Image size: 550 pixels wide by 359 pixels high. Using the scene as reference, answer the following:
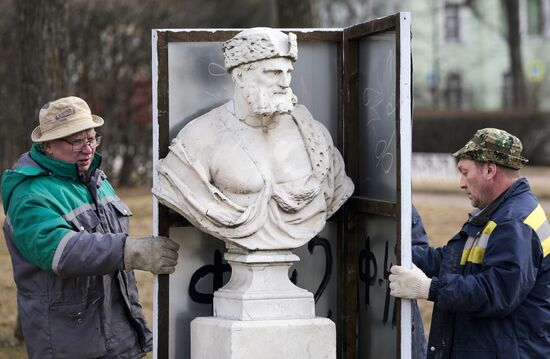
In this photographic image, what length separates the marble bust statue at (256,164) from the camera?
6.11 metres

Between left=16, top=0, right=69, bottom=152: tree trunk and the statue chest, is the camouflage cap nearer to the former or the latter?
the statue chest

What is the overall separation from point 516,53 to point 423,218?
54.2 ft

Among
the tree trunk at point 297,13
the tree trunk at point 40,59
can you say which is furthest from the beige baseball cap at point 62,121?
the tree trunk at point 297,13

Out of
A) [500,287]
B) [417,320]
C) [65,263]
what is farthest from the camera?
[417,320]

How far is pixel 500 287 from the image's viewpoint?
573cm

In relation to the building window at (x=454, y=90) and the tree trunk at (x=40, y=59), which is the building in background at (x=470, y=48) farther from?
the tree trunk at (x=40, y=59)

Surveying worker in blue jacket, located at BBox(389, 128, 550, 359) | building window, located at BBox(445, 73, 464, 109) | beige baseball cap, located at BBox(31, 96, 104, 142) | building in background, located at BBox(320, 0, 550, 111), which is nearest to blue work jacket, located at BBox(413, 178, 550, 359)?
worker in blue jacket, located at BBox(389, 128, 550, 359)

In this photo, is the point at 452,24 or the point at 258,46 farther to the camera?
the point at 452,24

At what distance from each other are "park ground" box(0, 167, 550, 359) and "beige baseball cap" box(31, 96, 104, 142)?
314 cm

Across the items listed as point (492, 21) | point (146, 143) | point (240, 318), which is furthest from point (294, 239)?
point (492, 21)

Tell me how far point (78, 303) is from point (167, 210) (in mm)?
622

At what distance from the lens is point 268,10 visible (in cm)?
2844

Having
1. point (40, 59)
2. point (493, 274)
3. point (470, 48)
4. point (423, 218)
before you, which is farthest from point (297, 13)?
point (470, 48)

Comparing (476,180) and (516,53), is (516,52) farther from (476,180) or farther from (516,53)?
(476,180)
